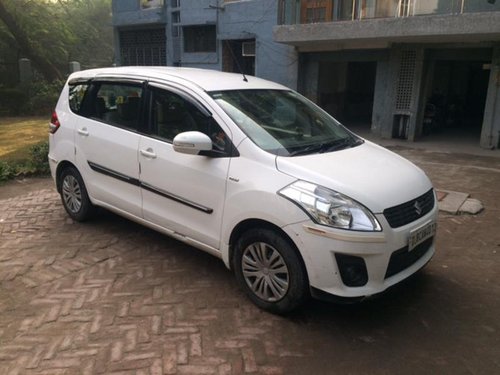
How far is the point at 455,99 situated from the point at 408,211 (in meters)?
14.0

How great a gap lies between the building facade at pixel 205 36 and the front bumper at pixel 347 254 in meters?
12.0

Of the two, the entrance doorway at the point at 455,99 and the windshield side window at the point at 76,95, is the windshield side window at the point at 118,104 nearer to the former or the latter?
the windshield side window at the point at 76,95

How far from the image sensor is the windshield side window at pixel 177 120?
3662 millimetres

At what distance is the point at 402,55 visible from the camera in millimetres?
12148

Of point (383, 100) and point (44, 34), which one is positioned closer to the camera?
point (383, 100)

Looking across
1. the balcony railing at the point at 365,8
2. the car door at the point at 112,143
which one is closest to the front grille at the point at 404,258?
the car door at the point at 112,143

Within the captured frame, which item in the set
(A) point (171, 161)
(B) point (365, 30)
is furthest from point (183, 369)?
(B) point (365, 30)

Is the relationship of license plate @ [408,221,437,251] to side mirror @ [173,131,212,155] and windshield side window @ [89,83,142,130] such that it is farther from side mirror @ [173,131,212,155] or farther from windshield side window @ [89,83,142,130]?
windshield side window @ [89,83,142,130]

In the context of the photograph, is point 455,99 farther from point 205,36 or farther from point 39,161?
point 39,161

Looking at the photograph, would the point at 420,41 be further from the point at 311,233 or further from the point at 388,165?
the point at 311,233

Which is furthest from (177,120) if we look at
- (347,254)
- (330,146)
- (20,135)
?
(20,135)

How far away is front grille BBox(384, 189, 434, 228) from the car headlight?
15 cm

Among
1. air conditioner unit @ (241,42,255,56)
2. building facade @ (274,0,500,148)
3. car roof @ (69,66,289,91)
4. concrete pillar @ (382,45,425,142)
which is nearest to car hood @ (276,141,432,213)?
car roof @ (69,66,289,91)

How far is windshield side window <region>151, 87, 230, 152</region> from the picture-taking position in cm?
366
